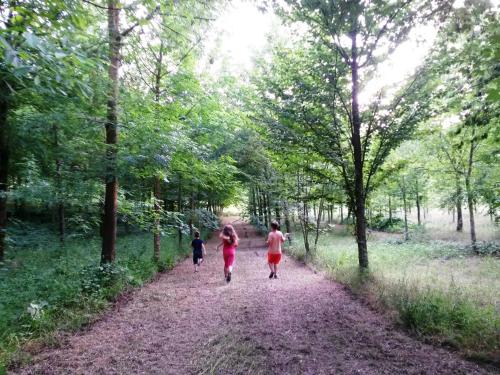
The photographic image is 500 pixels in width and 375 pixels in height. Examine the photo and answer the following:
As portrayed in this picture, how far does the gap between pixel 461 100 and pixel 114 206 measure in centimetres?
871

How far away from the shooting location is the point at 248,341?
4.82 m

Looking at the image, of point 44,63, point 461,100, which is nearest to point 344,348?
point 44,63

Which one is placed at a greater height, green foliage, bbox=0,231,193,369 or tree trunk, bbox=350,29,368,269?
tree trunk, bbox=350,29,368,269

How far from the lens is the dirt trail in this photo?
160 inches

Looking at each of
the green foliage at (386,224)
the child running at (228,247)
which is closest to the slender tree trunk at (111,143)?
the child running at (228,247)

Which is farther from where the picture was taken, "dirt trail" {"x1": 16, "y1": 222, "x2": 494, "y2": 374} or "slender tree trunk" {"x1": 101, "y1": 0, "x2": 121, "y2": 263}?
"slender tree trunk" {"x1": 101, "y1": 0, "x2": 121, "y2": 263}

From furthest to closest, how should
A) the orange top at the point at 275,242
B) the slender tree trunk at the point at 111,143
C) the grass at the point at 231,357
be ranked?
the orange top at the point at 275,242 < the slender tree trunk at the point at 111,143 < the grass at the point at 231,357

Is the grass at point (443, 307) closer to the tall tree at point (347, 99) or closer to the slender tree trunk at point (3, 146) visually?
the tall tree at point (347, 99)

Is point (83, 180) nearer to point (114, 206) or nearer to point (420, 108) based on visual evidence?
point (114, 206)

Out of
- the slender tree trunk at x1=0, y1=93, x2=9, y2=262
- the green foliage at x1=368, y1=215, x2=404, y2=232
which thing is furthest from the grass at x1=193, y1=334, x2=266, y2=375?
the green foliage at x1=368, y1=215, x2=404, y2=232

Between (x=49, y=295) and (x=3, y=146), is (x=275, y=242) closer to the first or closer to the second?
(x=49, y=295)

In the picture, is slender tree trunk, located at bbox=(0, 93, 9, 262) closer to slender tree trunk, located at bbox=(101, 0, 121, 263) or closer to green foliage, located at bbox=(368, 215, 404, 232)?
slender tree trunk, located at bbox=(101, 0, 121, 263)

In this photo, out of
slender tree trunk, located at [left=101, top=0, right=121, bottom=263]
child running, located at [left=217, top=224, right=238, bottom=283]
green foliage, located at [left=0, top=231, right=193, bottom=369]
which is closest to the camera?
green foliage, located at [left=0, top=231, right=193, bottom=369]

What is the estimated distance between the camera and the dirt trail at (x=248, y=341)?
4.07 m
